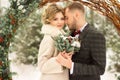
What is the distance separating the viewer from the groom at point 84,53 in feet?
13.2

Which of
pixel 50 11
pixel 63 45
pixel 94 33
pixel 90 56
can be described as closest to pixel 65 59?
pixel 63 45

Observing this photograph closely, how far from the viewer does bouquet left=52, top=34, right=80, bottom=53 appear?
4.01 meters

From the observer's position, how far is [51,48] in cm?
414

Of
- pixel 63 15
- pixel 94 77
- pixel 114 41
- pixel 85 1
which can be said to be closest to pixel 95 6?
pixel 85 1

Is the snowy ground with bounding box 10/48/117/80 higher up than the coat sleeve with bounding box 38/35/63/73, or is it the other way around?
the coat sleeve with bounding box 38/35/63/73

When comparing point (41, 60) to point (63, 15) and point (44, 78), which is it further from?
point (63, 15)

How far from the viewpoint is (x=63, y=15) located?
13.9ft

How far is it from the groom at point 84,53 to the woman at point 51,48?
80mm

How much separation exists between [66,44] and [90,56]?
30 centimetres

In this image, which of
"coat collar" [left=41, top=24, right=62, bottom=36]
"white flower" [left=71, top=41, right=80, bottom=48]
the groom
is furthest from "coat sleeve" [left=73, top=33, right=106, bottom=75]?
"coat collar" [left=41, top=24, right=62, bottom=36]

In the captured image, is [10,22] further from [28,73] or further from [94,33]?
[28,73]

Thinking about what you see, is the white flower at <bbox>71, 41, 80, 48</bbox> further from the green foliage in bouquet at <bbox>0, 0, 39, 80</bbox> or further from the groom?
the green foliage in bouquet at <bbox>0, 0, 39, 80</bbox>

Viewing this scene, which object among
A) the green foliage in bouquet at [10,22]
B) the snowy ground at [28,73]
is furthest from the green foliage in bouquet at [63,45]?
the snowy ground at [28,73]

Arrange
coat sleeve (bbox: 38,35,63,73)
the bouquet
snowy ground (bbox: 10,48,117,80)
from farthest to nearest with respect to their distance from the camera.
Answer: snowy ground (bbox: 10,48,117,80) < coat sleeve (bbox: 38,35,63,73) < the bouquet
